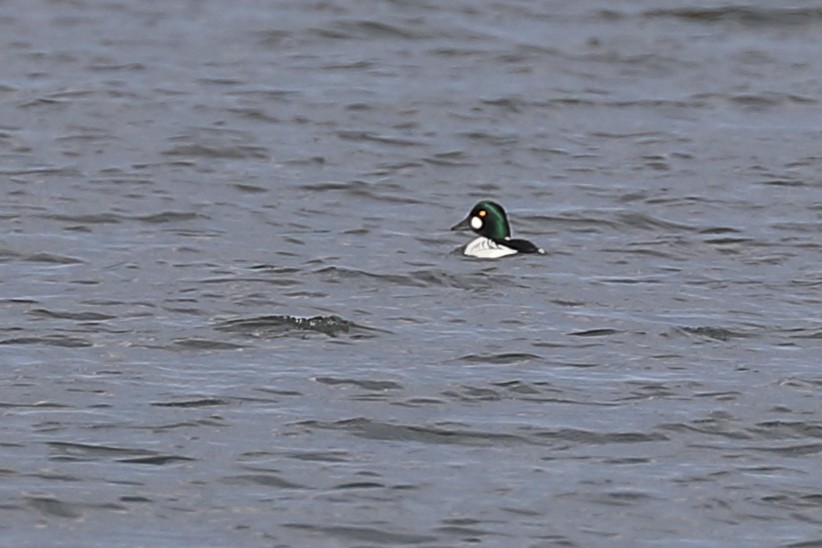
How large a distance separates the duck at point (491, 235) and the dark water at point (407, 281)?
7.3 inches

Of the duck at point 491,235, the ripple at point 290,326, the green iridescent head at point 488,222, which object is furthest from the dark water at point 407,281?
the green iridescent head at point 488,222

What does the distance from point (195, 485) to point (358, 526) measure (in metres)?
0.94

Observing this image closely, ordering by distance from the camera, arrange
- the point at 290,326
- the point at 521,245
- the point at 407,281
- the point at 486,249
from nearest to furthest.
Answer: the point at 290,326 → the point at 407,281 → the point at 521,245 → the point at 486,249

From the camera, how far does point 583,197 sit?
1839cm

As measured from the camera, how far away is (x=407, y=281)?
1523 centimetres

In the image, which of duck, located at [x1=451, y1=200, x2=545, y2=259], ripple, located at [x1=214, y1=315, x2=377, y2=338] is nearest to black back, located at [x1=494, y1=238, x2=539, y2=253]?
duck, located at [x1=451, y1=200, x2=545, y2=259]

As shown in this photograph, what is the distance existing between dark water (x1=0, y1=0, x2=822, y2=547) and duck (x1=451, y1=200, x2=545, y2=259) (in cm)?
19

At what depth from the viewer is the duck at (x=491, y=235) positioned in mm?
16188

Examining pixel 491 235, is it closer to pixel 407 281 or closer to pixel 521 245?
pixel 521 245

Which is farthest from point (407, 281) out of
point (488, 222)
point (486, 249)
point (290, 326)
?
point (290, 326)

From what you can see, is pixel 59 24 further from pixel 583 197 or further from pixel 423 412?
pixel 423 412

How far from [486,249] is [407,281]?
129cm

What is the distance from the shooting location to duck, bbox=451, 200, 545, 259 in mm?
16188

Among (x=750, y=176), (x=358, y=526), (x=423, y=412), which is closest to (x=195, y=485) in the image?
(x=358, y=526)
